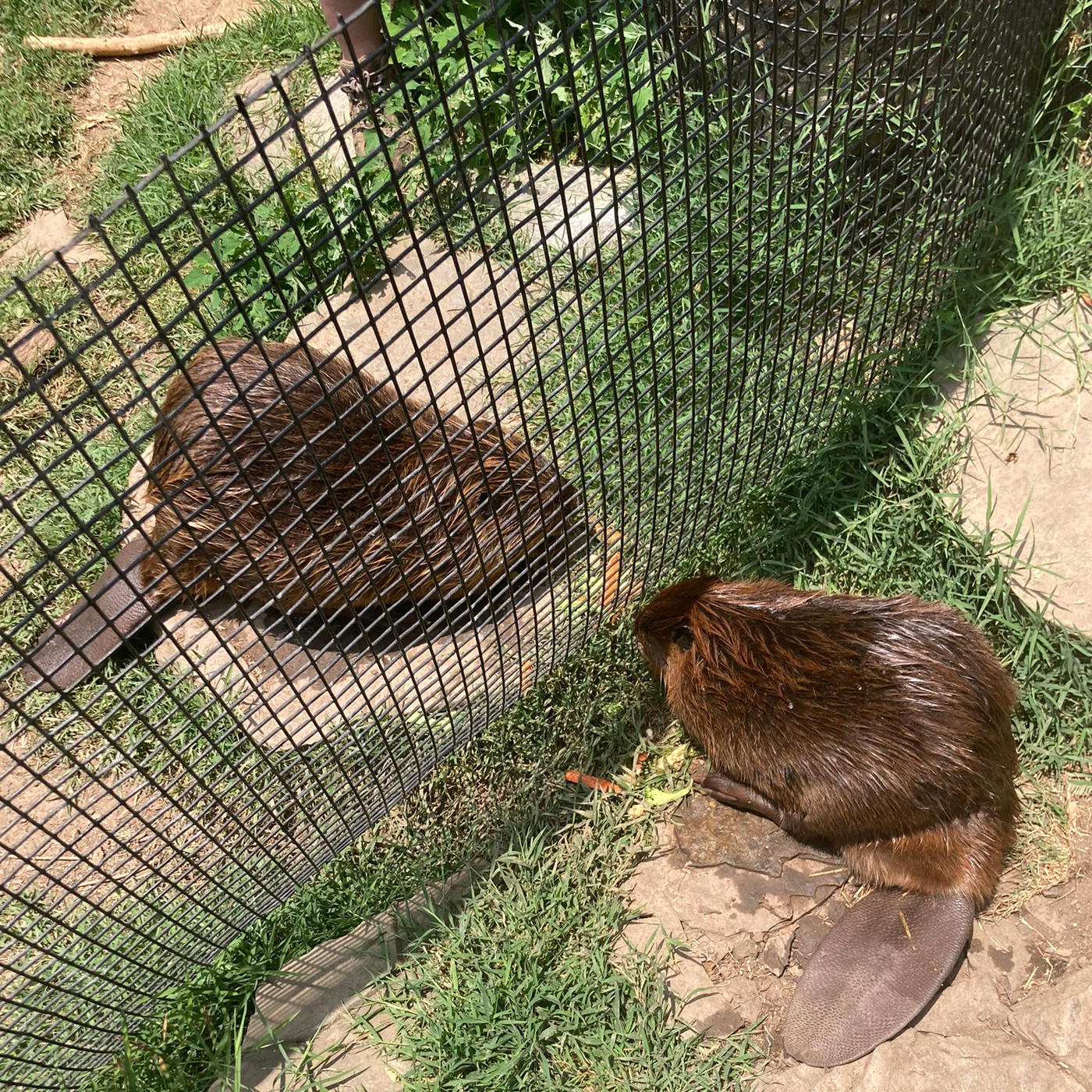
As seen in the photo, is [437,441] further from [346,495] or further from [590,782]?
[590,782]

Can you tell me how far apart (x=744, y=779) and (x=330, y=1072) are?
1.35 m

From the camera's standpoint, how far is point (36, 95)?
516 centimetres

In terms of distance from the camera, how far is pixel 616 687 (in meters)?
3.29

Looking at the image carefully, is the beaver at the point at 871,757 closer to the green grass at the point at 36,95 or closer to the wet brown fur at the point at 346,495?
the wet brown fur at the point at 346,495

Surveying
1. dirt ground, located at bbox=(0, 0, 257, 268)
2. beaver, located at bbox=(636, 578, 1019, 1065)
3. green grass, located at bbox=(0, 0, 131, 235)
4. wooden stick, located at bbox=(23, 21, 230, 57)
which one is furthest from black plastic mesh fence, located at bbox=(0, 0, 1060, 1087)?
wooden stick, located at bbox=(23, 21, 230, 57)

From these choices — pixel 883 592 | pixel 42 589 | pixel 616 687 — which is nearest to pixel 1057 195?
pixel 883 592

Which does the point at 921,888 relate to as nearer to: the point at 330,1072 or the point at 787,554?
the point at 787,554

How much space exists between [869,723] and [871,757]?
0.09 meters

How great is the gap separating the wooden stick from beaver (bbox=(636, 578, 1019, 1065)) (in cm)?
431

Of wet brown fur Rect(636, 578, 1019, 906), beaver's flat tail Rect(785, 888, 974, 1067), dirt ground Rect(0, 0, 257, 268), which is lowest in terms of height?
beaver's flat tail Rect(785, 888, 974, 1067)

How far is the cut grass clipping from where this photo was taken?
104 inches

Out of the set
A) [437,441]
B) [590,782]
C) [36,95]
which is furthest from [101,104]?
[590,782]

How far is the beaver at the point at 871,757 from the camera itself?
104 inches

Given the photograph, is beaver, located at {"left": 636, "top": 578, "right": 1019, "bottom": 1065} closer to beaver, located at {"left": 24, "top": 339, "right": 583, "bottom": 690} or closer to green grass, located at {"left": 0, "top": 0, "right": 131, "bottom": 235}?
beaver, located at {"left": 24, "top": 339, "right": 583, "bottom": 690}
